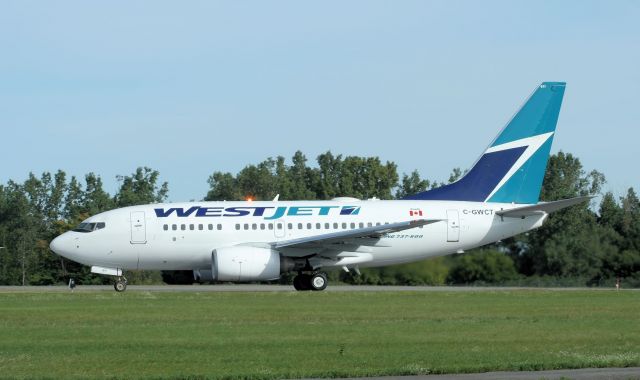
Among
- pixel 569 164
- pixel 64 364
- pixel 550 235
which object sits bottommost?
pixel 64 364

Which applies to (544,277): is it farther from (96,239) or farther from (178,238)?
(96,239)

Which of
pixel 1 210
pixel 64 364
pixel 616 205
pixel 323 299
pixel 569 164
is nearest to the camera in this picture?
pixel 64 364

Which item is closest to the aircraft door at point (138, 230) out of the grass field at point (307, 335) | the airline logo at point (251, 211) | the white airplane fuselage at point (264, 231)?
the white airplane fuselage at point (264, 231)

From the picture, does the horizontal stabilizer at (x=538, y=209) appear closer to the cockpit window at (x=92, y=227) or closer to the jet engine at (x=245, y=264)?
the jet engine at (x=245, y=264)

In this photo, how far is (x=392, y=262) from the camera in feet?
131

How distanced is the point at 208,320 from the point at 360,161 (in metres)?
53.4

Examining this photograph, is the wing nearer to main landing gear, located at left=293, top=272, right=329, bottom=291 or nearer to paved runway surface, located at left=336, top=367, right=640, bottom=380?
main landing gear, located at left=293, top=272, right=329, bottom=291

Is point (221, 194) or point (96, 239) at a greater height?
point (221, 194)

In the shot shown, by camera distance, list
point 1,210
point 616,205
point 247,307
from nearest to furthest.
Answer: point 247,307 < point 616,205 < point 1,210

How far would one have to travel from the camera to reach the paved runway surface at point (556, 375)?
14844 millimetres

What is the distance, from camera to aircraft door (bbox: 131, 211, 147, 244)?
A: 38375 mm

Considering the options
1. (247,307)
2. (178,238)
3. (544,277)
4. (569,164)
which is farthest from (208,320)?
(569,164)

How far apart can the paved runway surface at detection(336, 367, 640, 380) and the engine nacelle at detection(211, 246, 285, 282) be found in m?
21.7

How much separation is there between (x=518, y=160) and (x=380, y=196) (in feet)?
104
